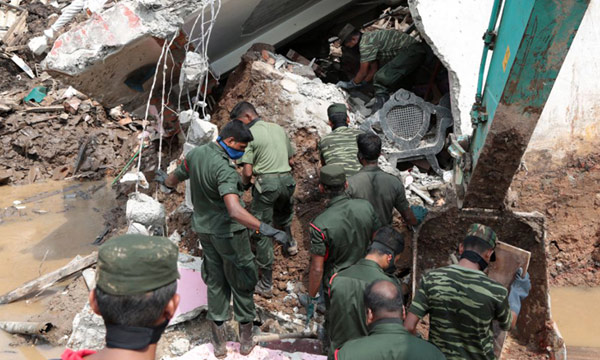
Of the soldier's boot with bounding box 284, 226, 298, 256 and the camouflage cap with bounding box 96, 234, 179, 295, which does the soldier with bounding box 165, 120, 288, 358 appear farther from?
the camouflage cap with bounding box 96, 234, 179, 295

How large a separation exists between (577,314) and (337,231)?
2655 millimetres

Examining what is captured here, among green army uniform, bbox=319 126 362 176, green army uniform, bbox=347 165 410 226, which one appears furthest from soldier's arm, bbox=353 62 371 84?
green army uniform, bbox=347 165 410 226

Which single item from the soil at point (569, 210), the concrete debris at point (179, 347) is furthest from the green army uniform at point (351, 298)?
the soil at point (569, 210)

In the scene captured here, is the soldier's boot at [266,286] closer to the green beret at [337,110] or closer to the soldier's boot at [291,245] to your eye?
the soldier's boot at [291,245]

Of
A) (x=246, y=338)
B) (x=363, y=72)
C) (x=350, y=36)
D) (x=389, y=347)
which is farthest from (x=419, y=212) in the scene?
(x=350, y=36)

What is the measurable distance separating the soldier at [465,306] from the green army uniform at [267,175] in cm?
196

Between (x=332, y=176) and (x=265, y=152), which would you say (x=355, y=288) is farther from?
(x=265, y=152)

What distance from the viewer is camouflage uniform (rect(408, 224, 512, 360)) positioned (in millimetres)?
2807

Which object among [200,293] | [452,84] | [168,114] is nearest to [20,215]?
[168,114]

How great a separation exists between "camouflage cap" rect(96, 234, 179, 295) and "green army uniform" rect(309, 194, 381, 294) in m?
1.91

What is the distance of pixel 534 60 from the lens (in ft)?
9.09

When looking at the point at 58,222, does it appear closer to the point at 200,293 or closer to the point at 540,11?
the point at 200,293

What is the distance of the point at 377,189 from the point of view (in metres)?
4.25

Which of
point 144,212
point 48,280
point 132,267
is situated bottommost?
point 48,280
